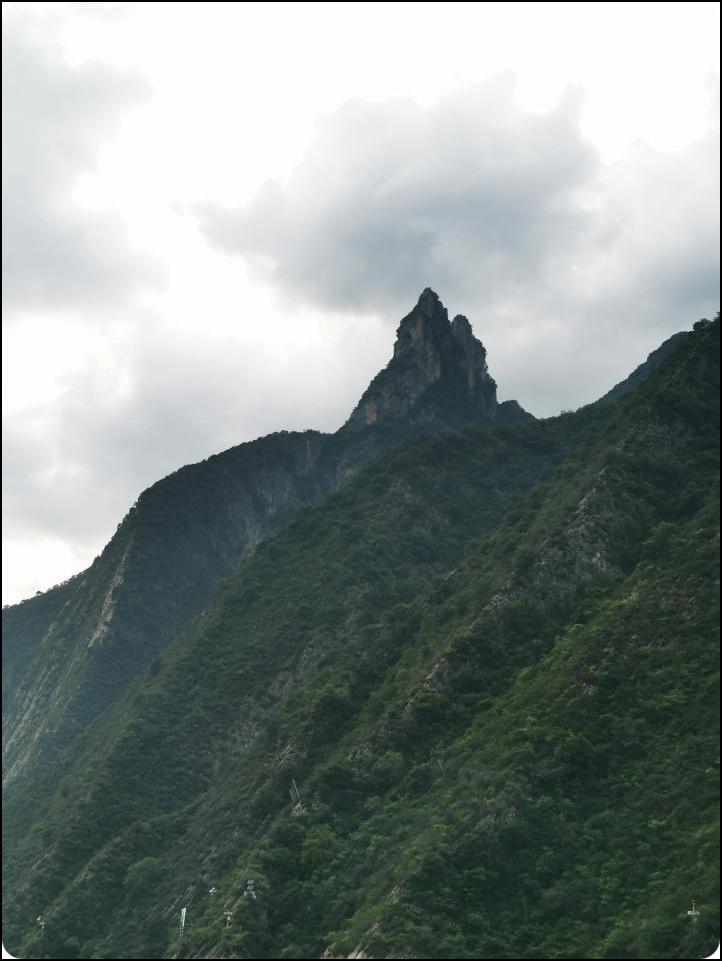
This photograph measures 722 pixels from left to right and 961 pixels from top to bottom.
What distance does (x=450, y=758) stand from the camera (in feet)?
179

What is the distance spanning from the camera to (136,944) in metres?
57.8

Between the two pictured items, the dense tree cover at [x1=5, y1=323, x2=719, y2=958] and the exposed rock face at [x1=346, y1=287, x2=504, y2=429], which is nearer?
the dense tree cover at [x1=5, y1=323, x2=719, y2=958]

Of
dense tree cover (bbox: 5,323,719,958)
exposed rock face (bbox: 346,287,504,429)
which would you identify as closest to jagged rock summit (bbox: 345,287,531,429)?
exposed rock face (bbox: 346,287,504,429)

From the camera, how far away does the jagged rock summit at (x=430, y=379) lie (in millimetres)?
167625

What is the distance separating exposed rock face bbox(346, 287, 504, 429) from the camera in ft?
550

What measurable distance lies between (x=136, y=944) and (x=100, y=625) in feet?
257

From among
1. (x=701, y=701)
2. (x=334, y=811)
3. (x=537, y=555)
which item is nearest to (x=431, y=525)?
(x=537, y=555)

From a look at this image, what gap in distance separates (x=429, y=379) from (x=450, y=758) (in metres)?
122

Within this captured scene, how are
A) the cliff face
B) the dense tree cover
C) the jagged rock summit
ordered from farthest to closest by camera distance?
the jagged rock summit, the cliff face, the dense tree cover

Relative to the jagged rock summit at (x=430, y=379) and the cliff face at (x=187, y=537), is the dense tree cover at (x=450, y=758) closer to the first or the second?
the cliff face at (x=187, y=537)

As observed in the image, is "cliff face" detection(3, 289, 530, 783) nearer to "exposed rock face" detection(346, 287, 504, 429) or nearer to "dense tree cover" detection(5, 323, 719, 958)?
"exposed rock face" detection(346, 287, 504, 429)

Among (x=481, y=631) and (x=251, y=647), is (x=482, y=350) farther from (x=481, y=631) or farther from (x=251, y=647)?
(x=481, y=631)

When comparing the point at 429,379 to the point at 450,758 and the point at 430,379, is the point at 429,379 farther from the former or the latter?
the point at 450,758

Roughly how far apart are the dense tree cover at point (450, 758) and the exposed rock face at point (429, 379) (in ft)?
227
